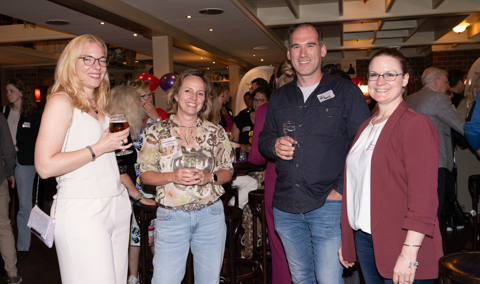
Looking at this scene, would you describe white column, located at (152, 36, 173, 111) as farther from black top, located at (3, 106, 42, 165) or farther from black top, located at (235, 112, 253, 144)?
black top, located at (3, 106, 42, 165)

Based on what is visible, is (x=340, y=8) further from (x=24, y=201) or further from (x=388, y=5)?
(x=24, y=201)

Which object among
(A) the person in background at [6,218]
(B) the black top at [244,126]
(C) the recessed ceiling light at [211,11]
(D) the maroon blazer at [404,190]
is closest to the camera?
(D) the maroon blazer at [404,190]

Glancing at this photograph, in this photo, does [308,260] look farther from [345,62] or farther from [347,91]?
[345,62]

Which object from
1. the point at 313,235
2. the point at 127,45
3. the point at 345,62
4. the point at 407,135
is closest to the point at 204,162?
the point at 313,235

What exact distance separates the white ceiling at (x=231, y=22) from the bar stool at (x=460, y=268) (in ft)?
17.2

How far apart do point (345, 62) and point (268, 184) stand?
13793 mm

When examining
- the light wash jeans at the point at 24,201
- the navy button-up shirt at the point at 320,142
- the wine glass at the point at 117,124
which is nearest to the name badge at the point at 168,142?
the wine glass at the point at 117,124

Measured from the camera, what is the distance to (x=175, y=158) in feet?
6.71

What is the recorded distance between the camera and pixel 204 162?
6.82 feet

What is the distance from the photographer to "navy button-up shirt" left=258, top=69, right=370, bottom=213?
195cm

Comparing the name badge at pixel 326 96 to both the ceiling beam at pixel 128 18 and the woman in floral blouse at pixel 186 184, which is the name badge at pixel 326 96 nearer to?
the woman in floral blouse at pixel 186 184

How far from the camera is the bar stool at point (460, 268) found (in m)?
1.56

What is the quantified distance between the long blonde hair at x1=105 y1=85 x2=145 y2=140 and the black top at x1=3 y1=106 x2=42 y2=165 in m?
1.61

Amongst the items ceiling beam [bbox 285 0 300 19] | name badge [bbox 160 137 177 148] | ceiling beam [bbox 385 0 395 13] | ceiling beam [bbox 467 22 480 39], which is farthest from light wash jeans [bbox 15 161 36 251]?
ceiling beam [bbox 467 22 480 39]
